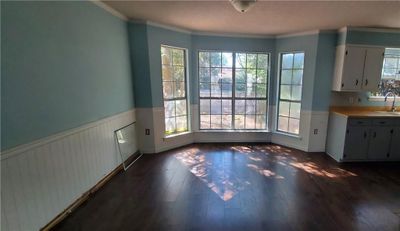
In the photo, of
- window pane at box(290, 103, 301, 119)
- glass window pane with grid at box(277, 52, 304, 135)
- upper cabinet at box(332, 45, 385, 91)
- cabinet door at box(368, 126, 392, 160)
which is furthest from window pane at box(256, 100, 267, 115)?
cabinet door at box(368, 126, 392, 160)

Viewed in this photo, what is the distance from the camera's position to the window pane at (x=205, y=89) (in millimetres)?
4617

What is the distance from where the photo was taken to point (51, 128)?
202 centimetres

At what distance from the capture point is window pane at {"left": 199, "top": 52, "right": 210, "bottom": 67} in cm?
449

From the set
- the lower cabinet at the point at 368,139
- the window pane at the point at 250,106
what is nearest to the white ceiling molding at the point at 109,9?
the window pane at the point at 250,106

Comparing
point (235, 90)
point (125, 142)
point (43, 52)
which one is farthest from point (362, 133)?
point (43, 52)

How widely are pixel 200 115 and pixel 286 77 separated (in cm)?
212

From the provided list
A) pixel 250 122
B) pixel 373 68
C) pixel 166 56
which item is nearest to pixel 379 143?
pixel 373 68

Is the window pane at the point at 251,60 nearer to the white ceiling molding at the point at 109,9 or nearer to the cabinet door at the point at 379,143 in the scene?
the cabinet door at the point at 379,143

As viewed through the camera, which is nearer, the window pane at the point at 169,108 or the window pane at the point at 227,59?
the window pane at the point at 169,108

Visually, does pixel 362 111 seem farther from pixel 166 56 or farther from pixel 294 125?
pixel 166 56

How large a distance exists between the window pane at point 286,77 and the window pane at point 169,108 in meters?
2.53

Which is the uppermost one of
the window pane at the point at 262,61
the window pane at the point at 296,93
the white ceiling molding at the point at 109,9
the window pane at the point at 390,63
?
the white ceiling molding at the point at 109,9

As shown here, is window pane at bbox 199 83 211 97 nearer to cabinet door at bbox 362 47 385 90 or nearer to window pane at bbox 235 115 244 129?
window pane at bbox 235 115 244 129

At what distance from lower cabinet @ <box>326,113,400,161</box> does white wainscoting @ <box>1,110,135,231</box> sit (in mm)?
4095
